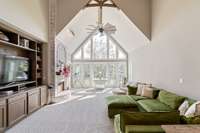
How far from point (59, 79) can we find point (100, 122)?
6.63 metres

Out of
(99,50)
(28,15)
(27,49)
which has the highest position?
(28,15)

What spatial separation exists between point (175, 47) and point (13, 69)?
4.43 m

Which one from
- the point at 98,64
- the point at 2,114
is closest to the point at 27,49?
the point at 2,114

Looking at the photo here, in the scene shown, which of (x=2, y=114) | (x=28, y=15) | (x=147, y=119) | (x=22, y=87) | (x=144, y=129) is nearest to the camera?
(x=144, y=129)

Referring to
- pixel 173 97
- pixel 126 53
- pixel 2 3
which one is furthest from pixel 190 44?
pixel 126 53

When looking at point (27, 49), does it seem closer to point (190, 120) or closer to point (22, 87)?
point (22, 87)

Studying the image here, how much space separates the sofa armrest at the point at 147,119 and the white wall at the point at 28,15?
3.27 m

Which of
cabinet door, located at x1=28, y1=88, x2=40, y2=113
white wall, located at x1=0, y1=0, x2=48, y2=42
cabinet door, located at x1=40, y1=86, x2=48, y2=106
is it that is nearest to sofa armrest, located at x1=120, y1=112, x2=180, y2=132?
white wall, located at x1=0, y1=0, x2=48, y2=42

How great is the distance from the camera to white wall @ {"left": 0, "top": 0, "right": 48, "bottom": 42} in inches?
180

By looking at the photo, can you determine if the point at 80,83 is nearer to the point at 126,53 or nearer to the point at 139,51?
the point at 126,53

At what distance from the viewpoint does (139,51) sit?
10.5m

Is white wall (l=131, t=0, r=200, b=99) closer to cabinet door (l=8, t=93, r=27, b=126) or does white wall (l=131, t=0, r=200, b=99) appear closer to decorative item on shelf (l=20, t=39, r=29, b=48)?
cabinet door (l=8, t=93, r=27, b=126)

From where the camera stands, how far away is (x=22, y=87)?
6293mm

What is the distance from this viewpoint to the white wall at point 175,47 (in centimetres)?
457
